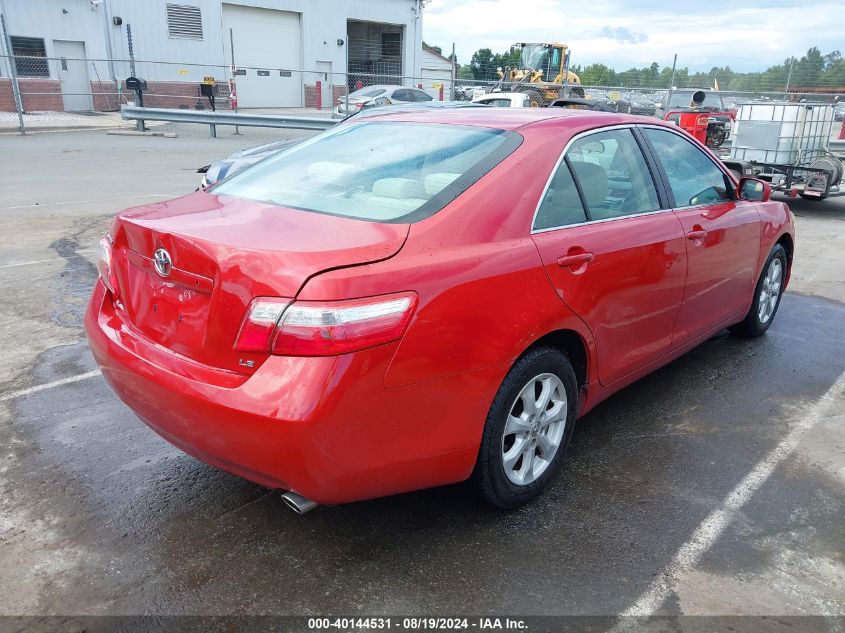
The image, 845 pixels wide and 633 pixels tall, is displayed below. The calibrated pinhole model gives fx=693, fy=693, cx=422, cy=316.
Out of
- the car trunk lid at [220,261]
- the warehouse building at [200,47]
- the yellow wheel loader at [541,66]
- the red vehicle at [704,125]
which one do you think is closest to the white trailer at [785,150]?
the red vehicle at [704,125]

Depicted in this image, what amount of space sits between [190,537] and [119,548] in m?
0.27

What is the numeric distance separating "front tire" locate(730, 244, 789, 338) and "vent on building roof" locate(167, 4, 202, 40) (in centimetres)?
3066

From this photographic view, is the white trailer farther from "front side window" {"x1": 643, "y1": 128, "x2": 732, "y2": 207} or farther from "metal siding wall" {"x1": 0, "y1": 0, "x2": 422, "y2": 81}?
"metal siding wall" {"x1": 0, "y1": 0, "x2": 422, "y2": 81}

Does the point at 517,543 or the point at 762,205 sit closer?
the point at 517,543

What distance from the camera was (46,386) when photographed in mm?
4168

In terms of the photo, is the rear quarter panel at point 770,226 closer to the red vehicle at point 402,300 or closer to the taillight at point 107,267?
the red vehicle at point 402,300

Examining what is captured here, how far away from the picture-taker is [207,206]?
9.61ft

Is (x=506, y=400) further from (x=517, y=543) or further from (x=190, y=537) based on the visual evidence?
(x=190, y=537)

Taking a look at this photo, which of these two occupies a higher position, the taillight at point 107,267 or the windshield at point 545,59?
the windshield at point 545,59

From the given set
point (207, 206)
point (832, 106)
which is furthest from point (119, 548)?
point (832, 106)

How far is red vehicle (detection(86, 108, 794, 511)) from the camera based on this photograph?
2270 mm

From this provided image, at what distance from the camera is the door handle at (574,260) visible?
292 centimetres

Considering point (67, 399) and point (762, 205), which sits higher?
point (762, 205)

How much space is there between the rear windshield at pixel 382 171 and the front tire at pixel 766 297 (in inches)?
112
